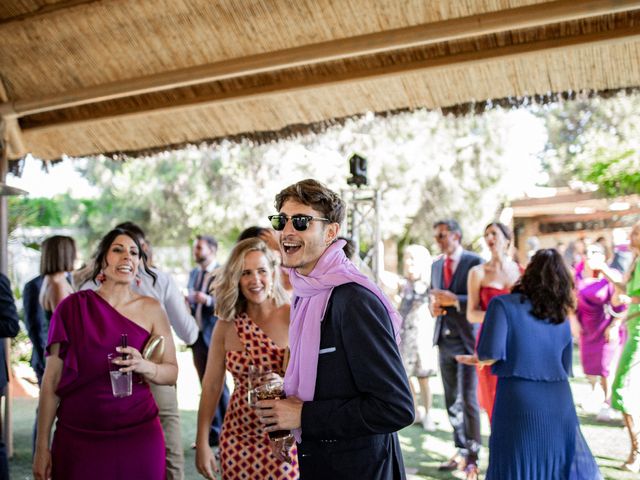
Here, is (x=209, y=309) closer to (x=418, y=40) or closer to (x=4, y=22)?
(x=4, y=22)

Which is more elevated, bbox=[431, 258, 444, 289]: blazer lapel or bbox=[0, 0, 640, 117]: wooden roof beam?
bbox=[0, 0, 640, 117]: wooden roof beam

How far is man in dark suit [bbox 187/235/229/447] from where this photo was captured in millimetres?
7367

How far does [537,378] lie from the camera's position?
4.45 m

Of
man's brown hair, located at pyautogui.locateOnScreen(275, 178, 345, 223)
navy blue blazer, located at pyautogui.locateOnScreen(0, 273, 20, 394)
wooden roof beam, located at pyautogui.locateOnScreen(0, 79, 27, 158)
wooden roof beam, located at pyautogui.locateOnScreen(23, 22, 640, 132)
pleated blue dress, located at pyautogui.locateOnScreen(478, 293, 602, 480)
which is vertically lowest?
pleated blue dress, located at pyautogui.locateOnScreen(478, 293, 602, 480)

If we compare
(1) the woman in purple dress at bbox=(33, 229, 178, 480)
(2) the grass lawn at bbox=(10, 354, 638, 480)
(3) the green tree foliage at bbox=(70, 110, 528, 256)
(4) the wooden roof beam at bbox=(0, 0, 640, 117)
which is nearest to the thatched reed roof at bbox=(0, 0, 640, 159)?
(4) the wooden roof beam at bbox=(0, 0, 640, 117)

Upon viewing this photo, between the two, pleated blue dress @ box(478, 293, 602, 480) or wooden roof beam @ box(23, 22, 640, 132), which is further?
pleated blue dress @ box(478, 293, 602, 480)

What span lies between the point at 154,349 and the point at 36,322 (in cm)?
320

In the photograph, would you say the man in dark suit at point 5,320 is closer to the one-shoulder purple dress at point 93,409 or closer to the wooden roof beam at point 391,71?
the one-shoulder purple dress at point 93,409

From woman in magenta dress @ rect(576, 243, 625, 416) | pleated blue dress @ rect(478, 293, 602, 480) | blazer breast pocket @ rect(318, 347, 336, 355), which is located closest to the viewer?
blazer breast pocket @ rect(318, 347, 336, 355)

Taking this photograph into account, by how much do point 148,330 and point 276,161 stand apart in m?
19.6

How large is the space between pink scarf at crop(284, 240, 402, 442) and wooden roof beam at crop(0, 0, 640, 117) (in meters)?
2.04

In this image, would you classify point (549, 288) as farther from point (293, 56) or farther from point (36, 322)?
point (36, 322)

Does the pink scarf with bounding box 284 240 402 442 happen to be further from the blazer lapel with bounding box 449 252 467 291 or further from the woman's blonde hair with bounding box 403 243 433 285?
the woman's blonde hair with bounding box 403 243 433 285

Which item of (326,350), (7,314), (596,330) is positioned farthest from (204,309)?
(326,350)
